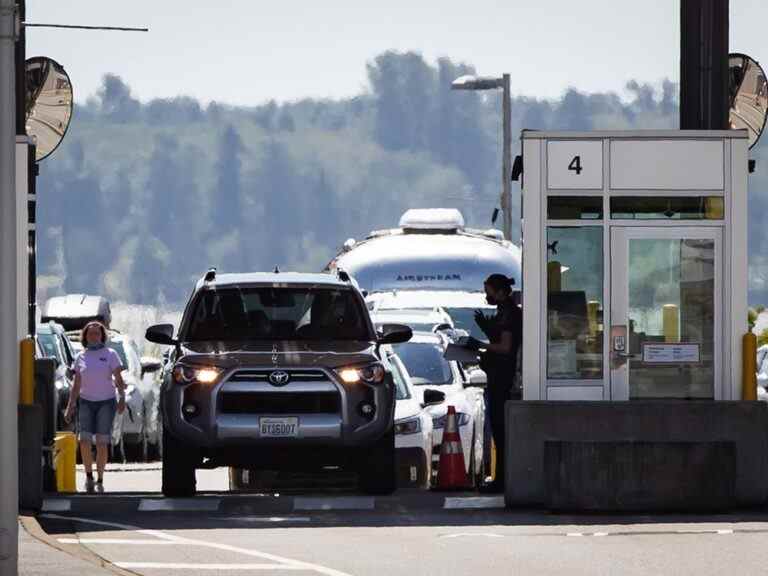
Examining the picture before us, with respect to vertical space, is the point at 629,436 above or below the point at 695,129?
below

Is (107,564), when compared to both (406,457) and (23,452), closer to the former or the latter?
A: (23,452)

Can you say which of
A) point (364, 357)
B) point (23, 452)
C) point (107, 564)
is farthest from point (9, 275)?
point (364, 357)

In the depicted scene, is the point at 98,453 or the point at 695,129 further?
the point at 98,453

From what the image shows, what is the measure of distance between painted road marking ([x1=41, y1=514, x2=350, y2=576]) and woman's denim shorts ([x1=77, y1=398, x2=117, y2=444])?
5449 millimetres

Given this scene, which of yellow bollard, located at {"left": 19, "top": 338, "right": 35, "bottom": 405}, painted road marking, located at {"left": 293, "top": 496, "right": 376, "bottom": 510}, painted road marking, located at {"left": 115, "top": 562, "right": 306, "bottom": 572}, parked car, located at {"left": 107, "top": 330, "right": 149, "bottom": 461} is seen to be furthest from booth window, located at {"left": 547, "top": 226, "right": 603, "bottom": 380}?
parked car, located at {"left": 107, "top": 330, "right": 149, "bottom": 461}

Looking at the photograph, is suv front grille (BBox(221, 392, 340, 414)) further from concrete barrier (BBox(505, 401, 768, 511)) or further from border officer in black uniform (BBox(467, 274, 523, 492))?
concrete barrier (BBox(505, 401, 768, 511))

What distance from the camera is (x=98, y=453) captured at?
2427 centimetres

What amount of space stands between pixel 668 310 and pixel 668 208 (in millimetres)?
818

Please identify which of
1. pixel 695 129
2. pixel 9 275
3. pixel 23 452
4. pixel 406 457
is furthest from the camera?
pixel 406 457

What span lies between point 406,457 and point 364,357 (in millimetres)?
2452

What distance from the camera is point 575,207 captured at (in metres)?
19.5

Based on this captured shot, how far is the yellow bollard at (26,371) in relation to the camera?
64.2 feet

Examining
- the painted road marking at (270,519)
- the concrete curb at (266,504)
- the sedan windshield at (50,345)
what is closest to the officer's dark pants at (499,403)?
the concrete curb at (266,504)

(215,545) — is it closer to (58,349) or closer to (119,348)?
(58,349)
